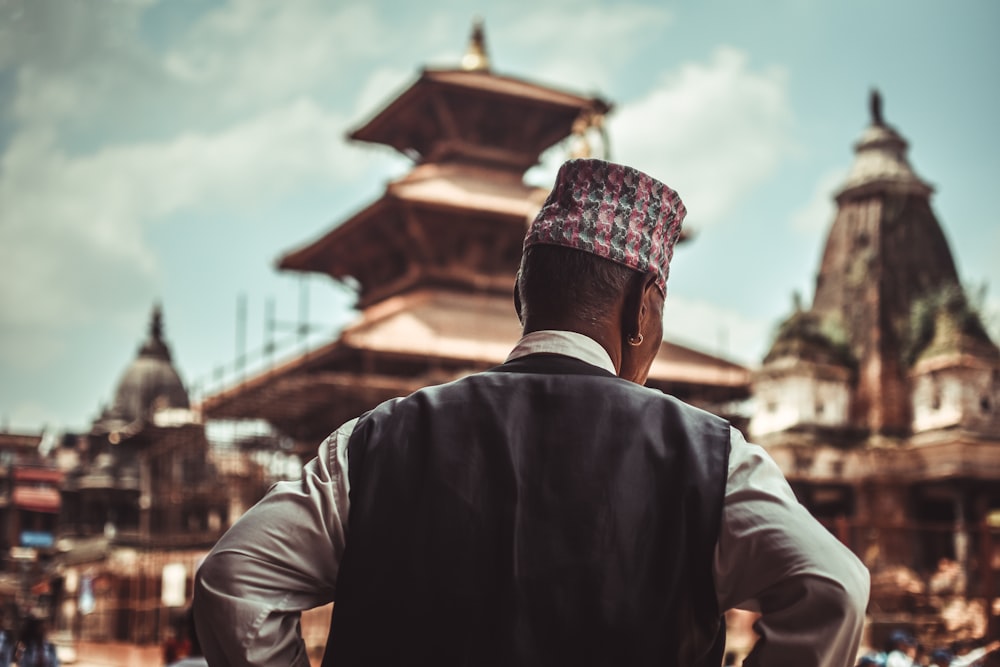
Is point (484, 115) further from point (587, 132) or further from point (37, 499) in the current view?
point (37, 499)

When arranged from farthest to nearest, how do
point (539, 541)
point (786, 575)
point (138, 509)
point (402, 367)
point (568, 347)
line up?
1. point (138, 509)
2. point (402, 367)
3. point (568, 347)
4. point (539, 541)
5. point (786, 575)

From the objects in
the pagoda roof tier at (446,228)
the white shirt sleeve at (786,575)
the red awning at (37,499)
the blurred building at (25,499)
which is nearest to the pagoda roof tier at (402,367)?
the pagoda roof tier at (446,228)

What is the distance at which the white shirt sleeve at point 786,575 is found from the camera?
4.66ft

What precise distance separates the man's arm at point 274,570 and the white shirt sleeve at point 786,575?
52 centimetres

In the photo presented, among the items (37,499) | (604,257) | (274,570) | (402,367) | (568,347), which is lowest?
(37,499)

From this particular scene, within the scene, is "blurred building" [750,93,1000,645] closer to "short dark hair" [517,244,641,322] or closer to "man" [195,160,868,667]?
"short dark hair" [517,244,641,322]

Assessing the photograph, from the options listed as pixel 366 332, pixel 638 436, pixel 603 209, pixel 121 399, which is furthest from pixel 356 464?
pixel 121 399

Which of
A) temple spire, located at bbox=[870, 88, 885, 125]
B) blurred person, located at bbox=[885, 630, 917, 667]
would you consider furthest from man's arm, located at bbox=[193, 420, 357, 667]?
temple spire, located at bbox=[870, 88, 885, 125]

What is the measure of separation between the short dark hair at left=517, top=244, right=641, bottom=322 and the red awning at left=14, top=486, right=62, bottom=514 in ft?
164

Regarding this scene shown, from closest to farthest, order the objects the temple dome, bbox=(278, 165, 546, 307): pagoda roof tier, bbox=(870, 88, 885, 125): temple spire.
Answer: bbox=(278, 165, 546, 307): pagoda roof tier → bbox=(870, 88, 885, 125): temple spire → the temple dome

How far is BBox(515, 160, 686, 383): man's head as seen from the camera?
5.84 ft

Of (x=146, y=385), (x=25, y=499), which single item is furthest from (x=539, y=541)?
(x=25, y=499)

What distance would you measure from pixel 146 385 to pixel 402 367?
31953 mm

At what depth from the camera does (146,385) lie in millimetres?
48312
